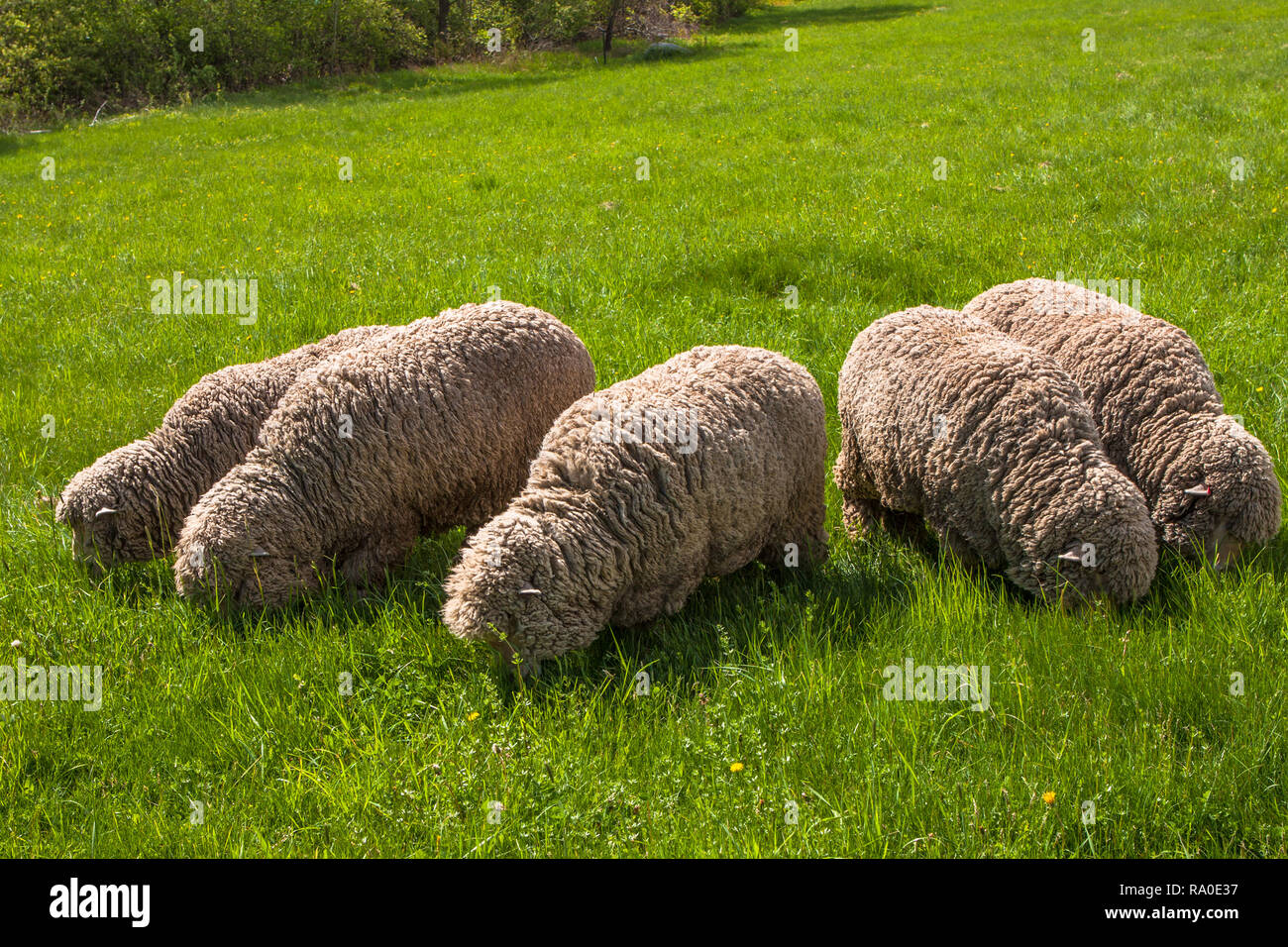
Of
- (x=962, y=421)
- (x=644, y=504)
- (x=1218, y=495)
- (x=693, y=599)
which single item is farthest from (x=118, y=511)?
(x=1218, y=495)

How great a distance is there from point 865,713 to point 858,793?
395mm

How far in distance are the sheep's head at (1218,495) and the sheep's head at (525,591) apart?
2569mm

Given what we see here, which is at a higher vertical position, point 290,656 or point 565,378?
point 565,378

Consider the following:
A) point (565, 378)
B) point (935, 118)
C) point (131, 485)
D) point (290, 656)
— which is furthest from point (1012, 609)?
point (935, 118)

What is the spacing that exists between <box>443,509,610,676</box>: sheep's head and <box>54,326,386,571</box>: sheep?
72.5 inches

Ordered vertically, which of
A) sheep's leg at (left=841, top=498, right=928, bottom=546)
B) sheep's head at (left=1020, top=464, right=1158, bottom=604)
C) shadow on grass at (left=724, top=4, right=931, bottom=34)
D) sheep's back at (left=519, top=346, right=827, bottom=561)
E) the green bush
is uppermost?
shadow on grass at (left=724, top=4, right=931, bottom=34)

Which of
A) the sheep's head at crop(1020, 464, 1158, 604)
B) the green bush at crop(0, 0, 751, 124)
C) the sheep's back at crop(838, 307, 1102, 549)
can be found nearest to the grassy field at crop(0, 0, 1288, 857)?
the sheep's head at crop(1020, 464, 1158, 604)

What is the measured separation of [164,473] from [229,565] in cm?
85

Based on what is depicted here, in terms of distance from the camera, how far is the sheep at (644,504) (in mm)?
3756

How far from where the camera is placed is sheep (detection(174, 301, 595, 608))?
439 cm

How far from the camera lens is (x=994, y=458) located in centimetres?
425

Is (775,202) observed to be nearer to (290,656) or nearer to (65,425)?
(65,425)

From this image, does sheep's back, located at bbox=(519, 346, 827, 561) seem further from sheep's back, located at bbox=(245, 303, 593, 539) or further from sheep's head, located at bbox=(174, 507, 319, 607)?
sheep's head, located at bbox=(174, 507, 319, 607)

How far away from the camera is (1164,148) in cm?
1212
